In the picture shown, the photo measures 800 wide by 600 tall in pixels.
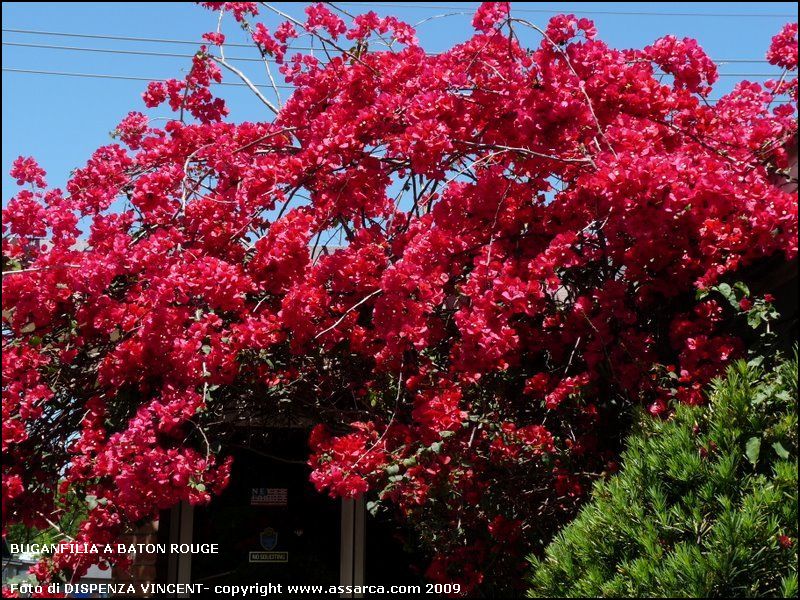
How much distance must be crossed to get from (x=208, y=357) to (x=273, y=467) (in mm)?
2561

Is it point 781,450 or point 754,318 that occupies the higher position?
point 754,318

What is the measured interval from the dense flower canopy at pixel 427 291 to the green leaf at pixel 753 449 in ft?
2.34

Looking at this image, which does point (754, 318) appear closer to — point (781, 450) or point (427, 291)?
point (781, 450)

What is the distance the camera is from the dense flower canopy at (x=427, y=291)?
15.0 feet

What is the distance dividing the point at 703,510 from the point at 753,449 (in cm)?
31

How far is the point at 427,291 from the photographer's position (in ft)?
15.1

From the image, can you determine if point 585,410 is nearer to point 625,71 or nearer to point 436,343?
point 436,343

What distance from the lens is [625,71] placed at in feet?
15.9

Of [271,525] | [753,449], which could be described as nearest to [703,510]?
[753,449]

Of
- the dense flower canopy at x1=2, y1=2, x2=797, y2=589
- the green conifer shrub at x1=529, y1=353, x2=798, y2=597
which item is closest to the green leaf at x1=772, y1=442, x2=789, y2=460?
the green conifer shrub at x1=529, y1=353, x2=798, y2=597

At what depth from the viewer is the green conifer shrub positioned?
11.1 feet

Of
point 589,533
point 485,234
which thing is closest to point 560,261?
point 485,234

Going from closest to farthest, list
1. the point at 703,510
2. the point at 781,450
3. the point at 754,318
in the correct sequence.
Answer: the point at 781,450 → the point at 703,510 → the point at 754,318

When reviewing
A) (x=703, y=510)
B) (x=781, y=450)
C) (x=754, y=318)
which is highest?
(x=754, y=318)
